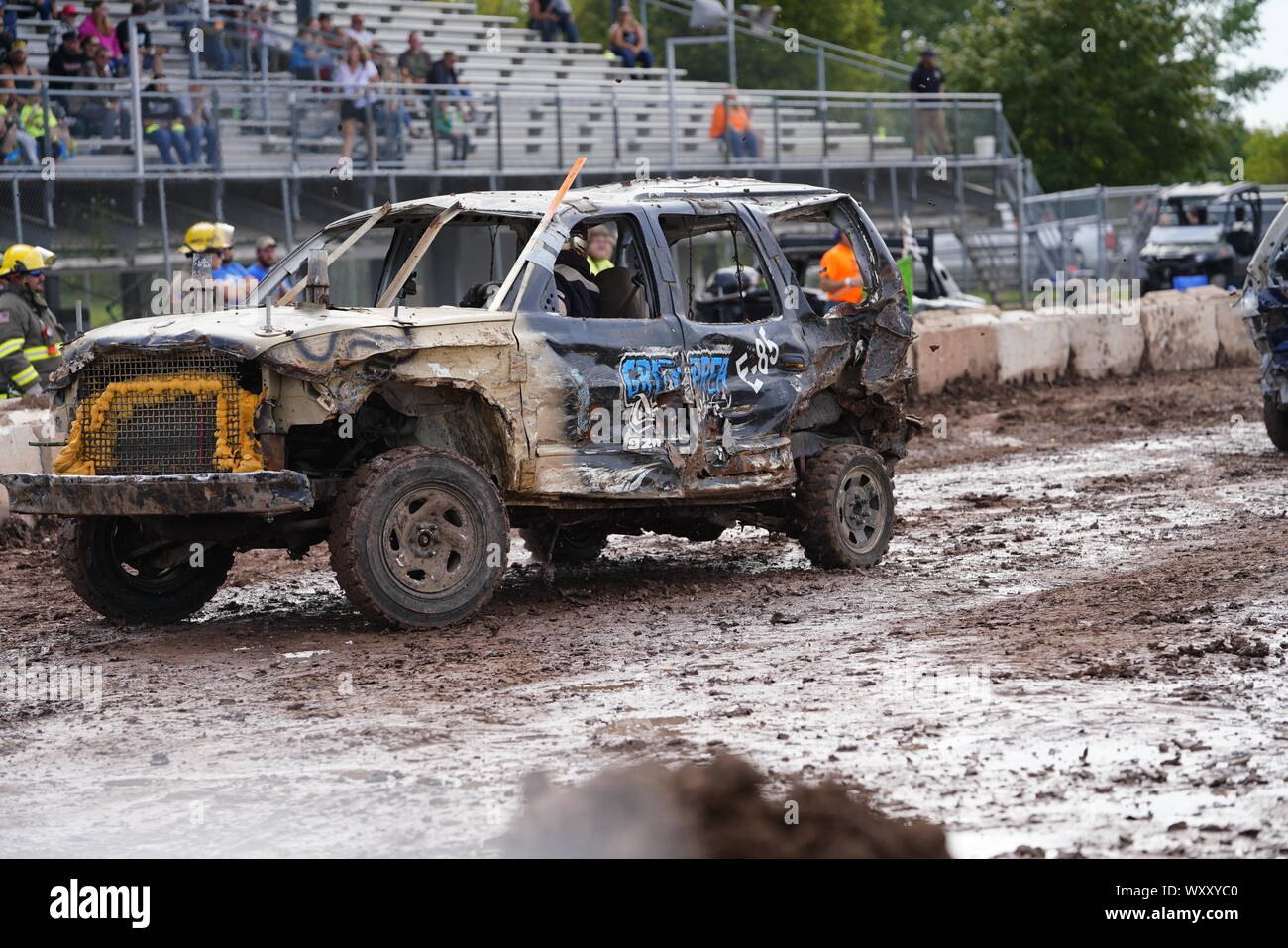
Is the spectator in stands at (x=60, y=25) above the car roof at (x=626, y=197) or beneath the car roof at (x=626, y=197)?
above

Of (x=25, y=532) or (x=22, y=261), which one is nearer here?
(x=25, y=532)

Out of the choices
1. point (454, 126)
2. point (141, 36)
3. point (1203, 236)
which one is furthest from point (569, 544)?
point (1203, 236)

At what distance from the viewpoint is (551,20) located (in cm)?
2972

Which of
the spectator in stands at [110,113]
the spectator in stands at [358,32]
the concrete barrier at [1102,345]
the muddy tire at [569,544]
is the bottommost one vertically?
the muddy tire at [569,544]

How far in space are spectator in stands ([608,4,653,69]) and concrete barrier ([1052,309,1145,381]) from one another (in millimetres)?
9305

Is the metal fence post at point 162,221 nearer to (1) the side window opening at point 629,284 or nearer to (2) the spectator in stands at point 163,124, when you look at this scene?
(2) the spectator in stands at point 163,124

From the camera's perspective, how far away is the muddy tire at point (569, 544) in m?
10.4

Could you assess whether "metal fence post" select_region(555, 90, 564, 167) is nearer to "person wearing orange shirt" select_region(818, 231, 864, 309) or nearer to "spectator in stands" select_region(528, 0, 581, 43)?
"person wearing orange shirt" select_region(818, 231, 864, 309)

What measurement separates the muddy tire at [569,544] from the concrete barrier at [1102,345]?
11296 mm

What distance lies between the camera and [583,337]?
9.02 metres

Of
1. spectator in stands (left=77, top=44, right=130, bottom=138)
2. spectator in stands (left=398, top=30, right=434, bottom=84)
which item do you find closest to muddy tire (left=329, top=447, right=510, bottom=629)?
spectator in stands (left=77, top=44, right=130, bottom=138)

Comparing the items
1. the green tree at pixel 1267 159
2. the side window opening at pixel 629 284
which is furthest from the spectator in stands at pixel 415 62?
the green tree at pixel 1267 159

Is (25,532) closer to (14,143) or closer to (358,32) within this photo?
(14,143)

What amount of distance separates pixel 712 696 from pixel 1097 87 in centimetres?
4016
